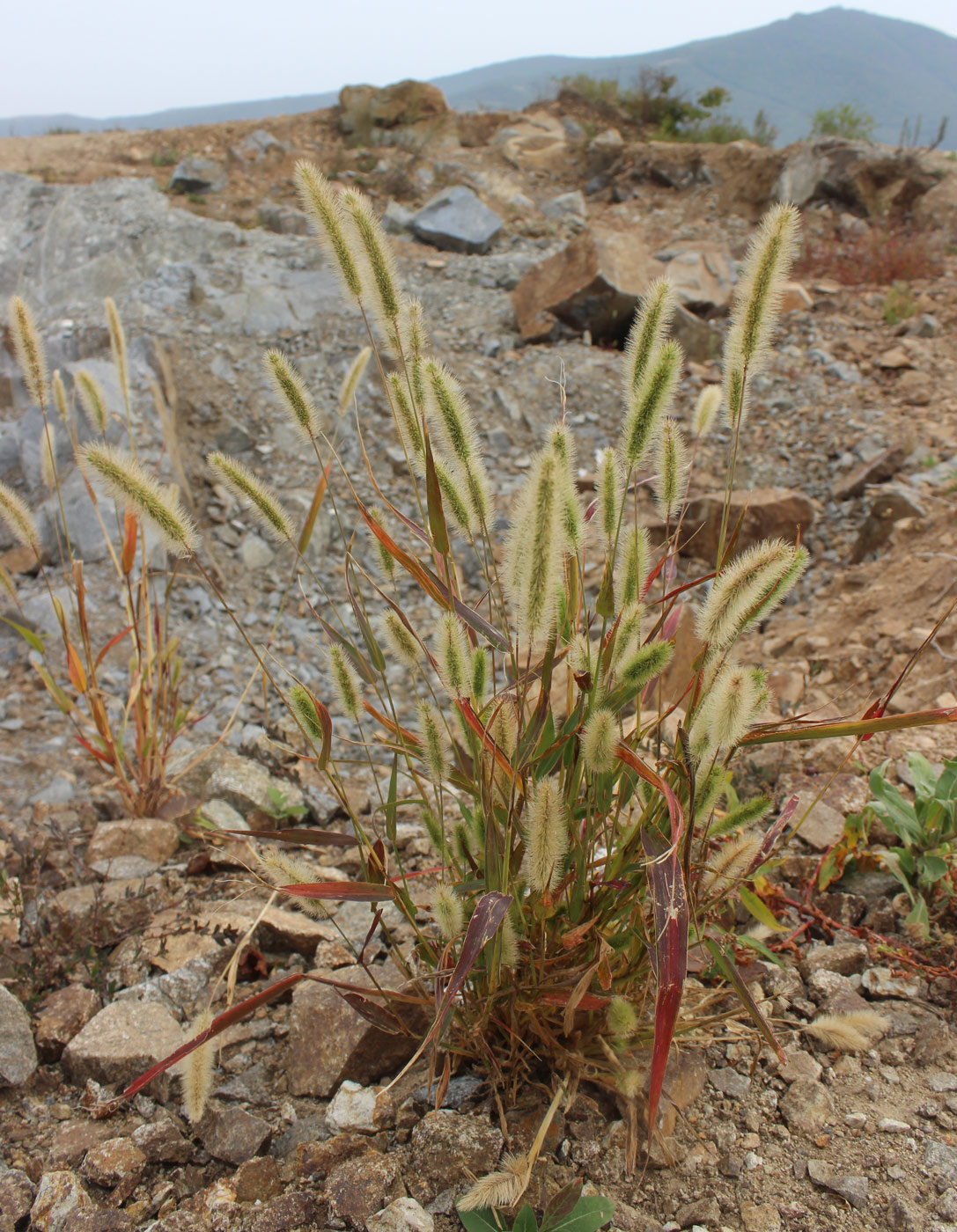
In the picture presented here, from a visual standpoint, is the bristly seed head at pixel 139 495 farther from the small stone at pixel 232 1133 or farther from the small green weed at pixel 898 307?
the small green weed at pixel 898 307

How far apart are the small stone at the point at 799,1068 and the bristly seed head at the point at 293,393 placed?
4.54 feet

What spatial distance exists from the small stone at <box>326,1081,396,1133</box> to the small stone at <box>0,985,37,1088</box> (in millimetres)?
618

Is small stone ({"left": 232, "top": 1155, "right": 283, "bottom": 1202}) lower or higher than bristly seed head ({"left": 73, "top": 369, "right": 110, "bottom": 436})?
lower

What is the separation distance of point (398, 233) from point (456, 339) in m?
2.41

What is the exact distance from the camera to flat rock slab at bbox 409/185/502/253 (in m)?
7.29

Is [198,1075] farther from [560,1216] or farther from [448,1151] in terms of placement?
[560,1216]

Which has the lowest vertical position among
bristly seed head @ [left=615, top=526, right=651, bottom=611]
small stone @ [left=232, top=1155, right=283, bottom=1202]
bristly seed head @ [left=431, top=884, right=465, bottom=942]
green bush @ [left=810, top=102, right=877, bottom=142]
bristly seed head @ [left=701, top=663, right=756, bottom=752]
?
small stone @ [left=232, top=1155, right=283, bottom=1202]

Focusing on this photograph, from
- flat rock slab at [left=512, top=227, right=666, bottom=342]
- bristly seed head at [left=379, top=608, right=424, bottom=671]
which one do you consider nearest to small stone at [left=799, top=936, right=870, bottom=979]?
bristly seed head at [left=379, top=608, right=424, bottom=671]

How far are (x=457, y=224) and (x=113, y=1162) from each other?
7671mm

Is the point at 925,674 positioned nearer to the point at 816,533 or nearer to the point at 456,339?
the point at 816,533

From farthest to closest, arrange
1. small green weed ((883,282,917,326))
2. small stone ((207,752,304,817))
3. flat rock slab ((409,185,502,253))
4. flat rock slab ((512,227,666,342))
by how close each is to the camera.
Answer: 1. flat rock slab ((409,185,502,253))
2. small green weed ((883,282,917,326))
3. flat rock slab ((512,227,666,342))
4. small stone ((207,752,304,817))

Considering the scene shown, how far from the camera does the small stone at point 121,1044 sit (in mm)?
1457

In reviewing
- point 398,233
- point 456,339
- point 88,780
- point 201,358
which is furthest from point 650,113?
point 88,780

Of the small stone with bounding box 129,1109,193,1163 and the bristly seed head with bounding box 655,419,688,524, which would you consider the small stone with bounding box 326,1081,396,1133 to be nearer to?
the small stone with bounding box 129,1109,193,1163
